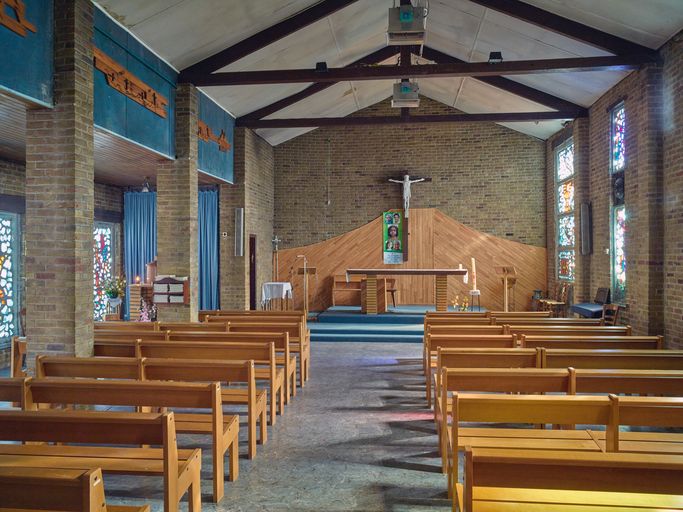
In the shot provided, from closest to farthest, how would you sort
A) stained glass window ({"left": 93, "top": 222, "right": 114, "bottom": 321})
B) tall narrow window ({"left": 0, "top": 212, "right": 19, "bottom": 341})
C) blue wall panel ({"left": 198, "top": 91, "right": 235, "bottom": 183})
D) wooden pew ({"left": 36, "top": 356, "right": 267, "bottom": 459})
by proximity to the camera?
wooden pew ({"left": 36, "top": 356, "right": 267, "bottom": 459}) → tall narrow window ({"left": 0, "top": 212, "right": 19, "bottom": 341}) → blue wall panel ({"left": 198, "top": 91, "right": 235, "bottom": 183}) → stained glass window ({"left": 93, "top": 222, "right": 114, "bottom": 321})

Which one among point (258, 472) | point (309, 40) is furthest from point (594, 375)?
point (309, 40)

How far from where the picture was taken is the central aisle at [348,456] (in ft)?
9.75

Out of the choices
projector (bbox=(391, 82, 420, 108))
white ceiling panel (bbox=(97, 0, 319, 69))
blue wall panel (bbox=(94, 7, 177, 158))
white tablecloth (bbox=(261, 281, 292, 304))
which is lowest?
white tablecloth (bbox=(261, 281, 292, 304))

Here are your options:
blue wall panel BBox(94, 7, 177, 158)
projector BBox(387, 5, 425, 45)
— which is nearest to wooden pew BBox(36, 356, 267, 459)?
blue wall panel BBox(94, 7, 177, 158)

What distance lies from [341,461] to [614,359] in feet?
7.09

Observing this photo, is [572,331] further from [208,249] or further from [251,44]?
[208,249]

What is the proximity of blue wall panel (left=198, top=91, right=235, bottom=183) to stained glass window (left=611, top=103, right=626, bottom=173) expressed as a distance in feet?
22.0

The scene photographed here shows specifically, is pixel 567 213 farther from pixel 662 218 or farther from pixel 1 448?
pixel 1 448

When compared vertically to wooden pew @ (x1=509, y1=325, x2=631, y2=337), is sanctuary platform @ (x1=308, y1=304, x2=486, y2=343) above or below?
below

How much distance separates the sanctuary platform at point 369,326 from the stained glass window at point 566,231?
3437 mm

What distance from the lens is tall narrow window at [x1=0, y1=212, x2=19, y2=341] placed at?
24.7 ft

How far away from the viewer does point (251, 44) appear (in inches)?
296

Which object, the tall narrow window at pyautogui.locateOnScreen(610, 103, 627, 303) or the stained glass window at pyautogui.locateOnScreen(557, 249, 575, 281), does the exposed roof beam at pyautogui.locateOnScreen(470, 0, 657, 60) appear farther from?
the stained glass window at pyautogui.locateOnScreen(557, 249, 575, 281)

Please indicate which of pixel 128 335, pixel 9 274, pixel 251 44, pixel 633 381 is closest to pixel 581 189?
pixel 251 44
